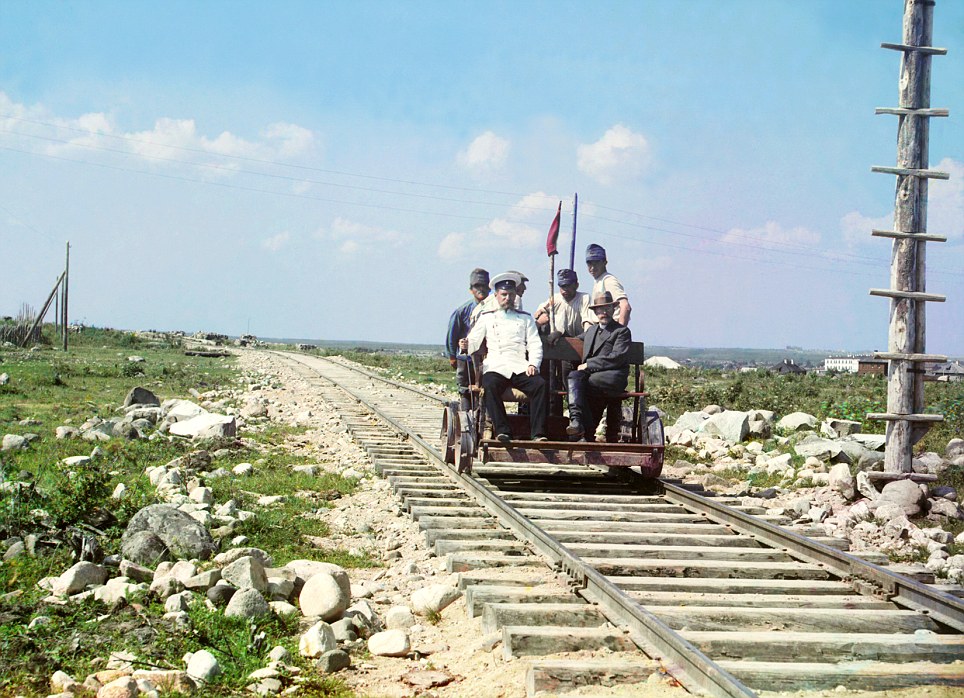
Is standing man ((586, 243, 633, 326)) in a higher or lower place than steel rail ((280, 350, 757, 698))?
higher

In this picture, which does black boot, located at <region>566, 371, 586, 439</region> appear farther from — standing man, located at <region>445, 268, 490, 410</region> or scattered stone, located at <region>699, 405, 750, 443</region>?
scattered stone, located at <region>699, 405, 750, 443</region>

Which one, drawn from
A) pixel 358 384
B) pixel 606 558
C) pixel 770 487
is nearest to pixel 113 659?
pixel 606 558

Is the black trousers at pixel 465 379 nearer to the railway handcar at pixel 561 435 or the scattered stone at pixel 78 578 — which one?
the railway handcar at pixel 561 435

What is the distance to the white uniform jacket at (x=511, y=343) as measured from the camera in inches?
364

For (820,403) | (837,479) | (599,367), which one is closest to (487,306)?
(599,367)

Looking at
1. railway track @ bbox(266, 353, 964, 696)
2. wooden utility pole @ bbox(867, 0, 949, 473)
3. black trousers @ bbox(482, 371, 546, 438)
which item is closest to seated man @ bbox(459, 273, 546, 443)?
black trousers @ bbox(482, 371, 546, 438)

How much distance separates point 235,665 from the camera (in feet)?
14.7

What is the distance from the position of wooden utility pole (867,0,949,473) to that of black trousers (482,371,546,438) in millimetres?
Result: 3790

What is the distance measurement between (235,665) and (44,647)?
957mm

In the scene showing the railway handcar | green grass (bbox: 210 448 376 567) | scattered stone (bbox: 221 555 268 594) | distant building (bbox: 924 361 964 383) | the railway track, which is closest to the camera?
the railway track

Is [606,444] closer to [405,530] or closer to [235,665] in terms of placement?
[405,530]

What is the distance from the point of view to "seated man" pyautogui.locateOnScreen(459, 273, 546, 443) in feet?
30.2

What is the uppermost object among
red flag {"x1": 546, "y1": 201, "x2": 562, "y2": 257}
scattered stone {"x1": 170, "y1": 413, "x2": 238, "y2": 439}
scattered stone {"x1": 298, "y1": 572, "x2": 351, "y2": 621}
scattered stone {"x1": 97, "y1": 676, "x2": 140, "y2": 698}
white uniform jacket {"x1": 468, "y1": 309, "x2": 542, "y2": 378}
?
red flag {"x1": 546, "y1": 201, "x2": 562, "y2": 257}

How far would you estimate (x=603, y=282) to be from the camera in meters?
9.80
